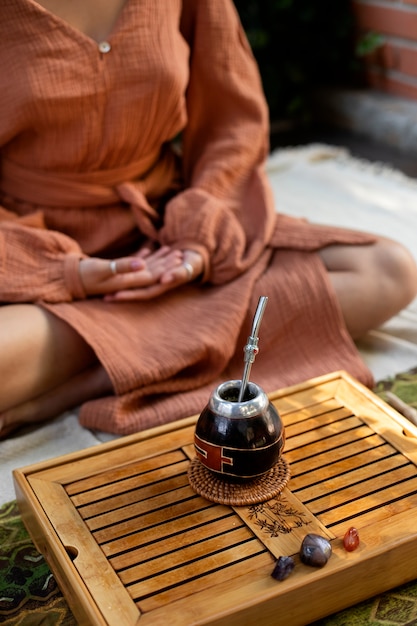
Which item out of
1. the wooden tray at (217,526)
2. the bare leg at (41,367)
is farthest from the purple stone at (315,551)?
the bare leg at (41,367)

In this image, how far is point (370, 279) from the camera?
5.41ft

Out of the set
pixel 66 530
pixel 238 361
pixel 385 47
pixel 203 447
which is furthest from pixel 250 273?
pixel 385 47

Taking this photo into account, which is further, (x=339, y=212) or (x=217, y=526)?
(x=339, y=212)

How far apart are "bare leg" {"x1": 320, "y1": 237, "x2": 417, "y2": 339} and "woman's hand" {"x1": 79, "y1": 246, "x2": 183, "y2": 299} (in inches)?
12.4

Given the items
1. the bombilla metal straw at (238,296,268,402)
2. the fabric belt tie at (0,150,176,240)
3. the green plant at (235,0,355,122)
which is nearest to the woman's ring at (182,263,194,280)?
the fabric belt tie at (0,150,176,240)

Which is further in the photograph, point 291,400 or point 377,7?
point 377,7

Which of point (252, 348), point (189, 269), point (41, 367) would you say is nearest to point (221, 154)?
point (189, 269)

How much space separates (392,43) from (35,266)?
6.56 ft

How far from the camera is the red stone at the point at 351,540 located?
100 cm

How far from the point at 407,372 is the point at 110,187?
27.1 inches

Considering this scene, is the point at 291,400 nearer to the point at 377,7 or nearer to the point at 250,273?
the point at 250,273

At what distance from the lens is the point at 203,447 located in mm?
1098

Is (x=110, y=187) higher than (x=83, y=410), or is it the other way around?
(x=110, y=187)

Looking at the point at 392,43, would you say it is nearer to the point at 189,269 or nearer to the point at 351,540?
the point at 189,269
